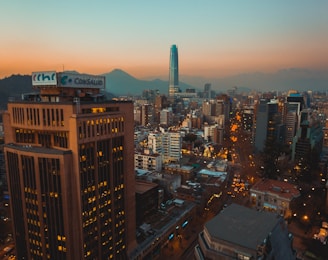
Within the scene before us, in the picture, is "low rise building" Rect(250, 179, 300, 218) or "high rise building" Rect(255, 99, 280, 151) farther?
"high rise building" Rect(255, 99, 280, 151)

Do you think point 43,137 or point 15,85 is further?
point 15,85

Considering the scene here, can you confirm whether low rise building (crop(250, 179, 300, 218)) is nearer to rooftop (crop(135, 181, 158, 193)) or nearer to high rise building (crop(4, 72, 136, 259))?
rooftop (crop(135, 181, 158, 193))

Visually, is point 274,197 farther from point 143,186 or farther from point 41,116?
point 41,116

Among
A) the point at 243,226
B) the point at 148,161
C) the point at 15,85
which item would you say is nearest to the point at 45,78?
the point at 243,226

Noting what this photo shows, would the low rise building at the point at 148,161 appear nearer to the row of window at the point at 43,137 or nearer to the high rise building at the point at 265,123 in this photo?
the row of window at the point at 43,137

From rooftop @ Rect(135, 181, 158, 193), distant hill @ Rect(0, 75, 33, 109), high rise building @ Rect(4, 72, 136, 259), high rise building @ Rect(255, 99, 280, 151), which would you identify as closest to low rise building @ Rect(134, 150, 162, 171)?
rooftop @ Rect(135, 181, 158, 193)

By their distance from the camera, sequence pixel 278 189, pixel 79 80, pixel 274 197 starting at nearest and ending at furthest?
pixel 79 80 → pixel 274 197 → pixel 278 189

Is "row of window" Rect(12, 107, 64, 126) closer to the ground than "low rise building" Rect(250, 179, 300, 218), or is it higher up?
higher up
